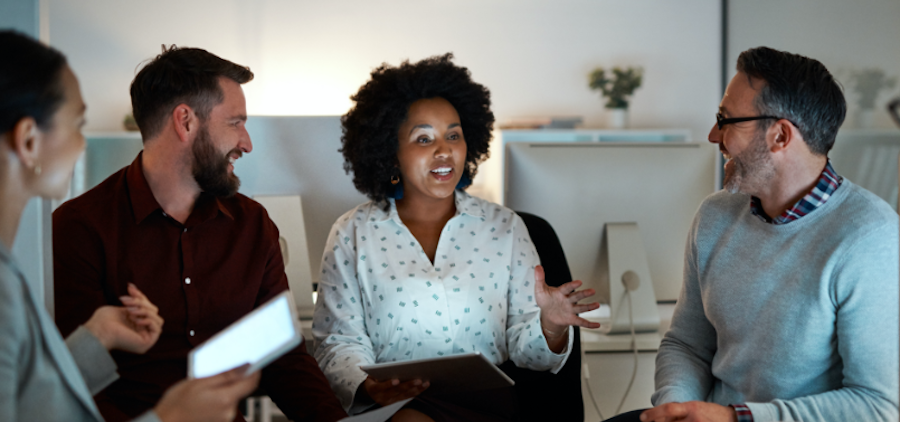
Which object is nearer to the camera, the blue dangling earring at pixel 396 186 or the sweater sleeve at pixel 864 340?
the sweater sleeve at pixel 864 340

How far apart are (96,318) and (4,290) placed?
0.34m

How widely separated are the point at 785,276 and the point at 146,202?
1.31m

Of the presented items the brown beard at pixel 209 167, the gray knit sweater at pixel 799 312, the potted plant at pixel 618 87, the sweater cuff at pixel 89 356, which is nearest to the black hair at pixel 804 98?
the gray knit sweater at pixel 799 312

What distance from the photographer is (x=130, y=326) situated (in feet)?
3.55

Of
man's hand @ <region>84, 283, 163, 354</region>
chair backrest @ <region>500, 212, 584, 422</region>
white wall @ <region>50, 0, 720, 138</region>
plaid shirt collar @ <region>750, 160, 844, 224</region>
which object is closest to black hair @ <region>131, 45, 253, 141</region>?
man's hand @ <region>84, 283, 163, 354</region>

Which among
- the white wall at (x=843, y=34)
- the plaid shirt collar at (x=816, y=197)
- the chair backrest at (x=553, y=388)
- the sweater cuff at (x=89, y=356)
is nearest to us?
the sweater cuff at (x=89, y=356)

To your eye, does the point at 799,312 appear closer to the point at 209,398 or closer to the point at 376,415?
the point at 376,415

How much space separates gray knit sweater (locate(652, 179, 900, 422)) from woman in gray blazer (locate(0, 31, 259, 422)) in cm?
97

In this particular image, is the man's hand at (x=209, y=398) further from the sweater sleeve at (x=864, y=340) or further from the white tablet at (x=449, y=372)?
the sweater sleeve at (x=864, y=340)

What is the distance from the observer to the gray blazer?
74 cm

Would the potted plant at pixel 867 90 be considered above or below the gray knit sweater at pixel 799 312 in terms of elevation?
above

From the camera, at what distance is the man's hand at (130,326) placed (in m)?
1.04

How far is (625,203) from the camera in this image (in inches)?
77.2

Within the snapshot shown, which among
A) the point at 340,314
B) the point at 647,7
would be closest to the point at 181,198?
the point at 340,314
